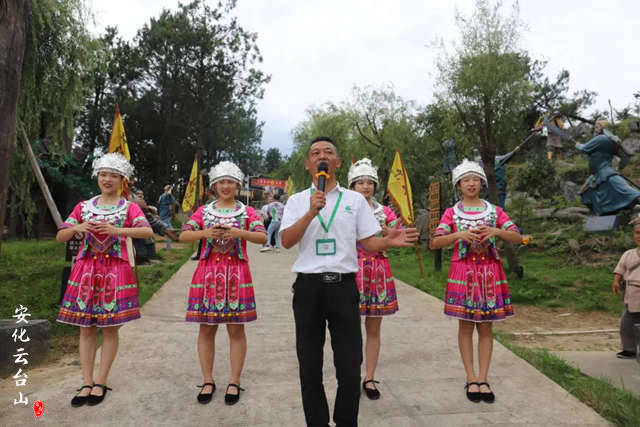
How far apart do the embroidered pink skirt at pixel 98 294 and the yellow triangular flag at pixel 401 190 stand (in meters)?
7.05

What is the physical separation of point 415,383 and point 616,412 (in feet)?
4.75

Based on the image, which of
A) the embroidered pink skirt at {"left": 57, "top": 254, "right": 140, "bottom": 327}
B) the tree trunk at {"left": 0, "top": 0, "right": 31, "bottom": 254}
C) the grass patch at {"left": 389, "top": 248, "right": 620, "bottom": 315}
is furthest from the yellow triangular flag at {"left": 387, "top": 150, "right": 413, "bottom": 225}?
the tree trunk at {"left": 0, "top": 0, "right": 31, "bottom": 254}

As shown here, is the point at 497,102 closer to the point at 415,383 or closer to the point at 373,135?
the point at 415,383

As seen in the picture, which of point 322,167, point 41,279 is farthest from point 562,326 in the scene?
point 41,279

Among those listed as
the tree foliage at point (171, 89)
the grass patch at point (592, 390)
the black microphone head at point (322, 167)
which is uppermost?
the tree foliage at point (171, 89)

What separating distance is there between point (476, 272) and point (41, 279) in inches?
309

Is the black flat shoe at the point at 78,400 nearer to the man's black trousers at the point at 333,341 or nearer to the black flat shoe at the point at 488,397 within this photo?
the man's black trousers at the point at 333,341

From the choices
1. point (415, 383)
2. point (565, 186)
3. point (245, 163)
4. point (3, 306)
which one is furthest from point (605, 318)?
point (245, 163)

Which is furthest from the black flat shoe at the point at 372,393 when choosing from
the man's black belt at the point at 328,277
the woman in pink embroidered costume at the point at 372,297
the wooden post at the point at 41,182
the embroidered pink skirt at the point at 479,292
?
the wooden post at the point at 41,182

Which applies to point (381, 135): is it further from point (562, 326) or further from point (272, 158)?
point (272, 158)

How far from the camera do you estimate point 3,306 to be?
249 inches

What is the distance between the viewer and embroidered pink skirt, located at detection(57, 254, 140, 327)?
3305 mm

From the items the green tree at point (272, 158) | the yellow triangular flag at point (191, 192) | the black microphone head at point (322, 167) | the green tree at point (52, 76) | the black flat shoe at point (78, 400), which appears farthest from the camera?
the green tree at point (272, 158)

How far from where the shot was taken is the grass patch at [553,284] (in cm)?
780
